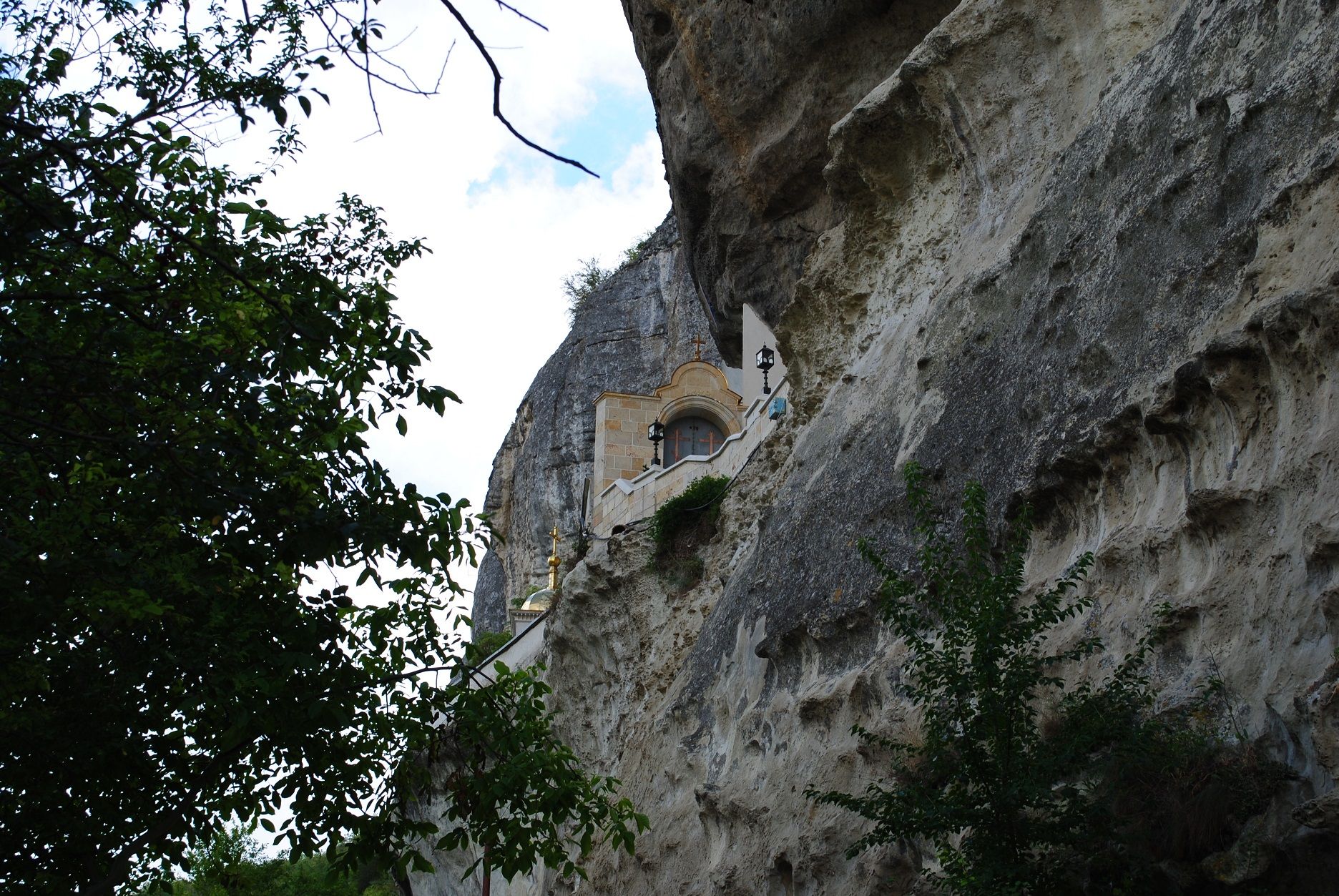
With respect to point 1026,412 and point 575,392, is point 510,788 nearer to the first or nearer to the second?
point 1026,412

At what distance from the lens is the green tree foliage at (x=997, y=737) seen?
6277mm

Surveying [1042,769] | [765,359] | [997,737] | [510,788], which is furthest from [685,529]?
[1042,769]

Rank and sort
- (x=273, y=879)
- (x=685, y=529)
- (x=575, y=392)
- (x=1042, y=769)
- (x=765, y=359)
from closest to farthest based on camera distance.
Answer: (x=1042, y=769) → (x=685, y=529) → (x=765, y=359) → (x=273, y=879) → (x=575, y=392)

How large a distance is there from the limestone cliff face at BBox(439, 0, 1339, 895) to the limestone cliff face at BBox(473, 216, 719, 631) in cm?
2151

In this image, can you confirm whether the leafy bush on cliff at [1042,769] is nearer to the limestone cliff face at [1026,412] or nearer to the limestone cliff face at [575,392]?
the limestone cliff face at [1026,412]

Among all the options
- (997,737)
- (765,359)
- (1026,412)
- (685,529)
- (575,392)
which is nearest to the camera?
(997,737)

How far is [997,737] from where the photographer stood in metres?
6.54

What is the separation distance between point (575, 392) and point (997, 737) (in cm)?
3356

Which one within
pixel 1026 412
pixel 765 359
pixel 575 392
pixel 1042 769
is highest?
pixel 575 392

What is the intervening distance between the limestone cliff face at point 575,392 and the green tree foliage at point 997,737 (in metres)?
29.7

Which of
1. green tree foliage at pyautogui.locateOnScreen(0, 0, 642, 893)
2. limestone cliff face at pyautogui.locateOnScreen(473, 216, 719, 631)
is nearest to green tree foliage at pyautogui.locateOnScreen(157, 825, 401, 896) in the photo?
green tree foliage at pyautogui.locateOnScreen(0, 0, 642, 893)

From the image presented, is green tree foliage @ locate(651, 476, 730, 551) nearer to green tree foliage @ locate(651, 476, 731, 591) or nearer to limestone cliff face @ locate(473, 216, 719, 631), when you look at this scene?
green tree foliage @ locate(651, 476, 731, 591)

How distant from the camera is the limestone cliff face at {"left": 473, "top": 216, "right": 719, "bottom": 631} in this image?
125 ft

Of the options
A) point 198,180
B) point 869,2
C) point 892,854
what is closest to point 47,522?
point 198,180
